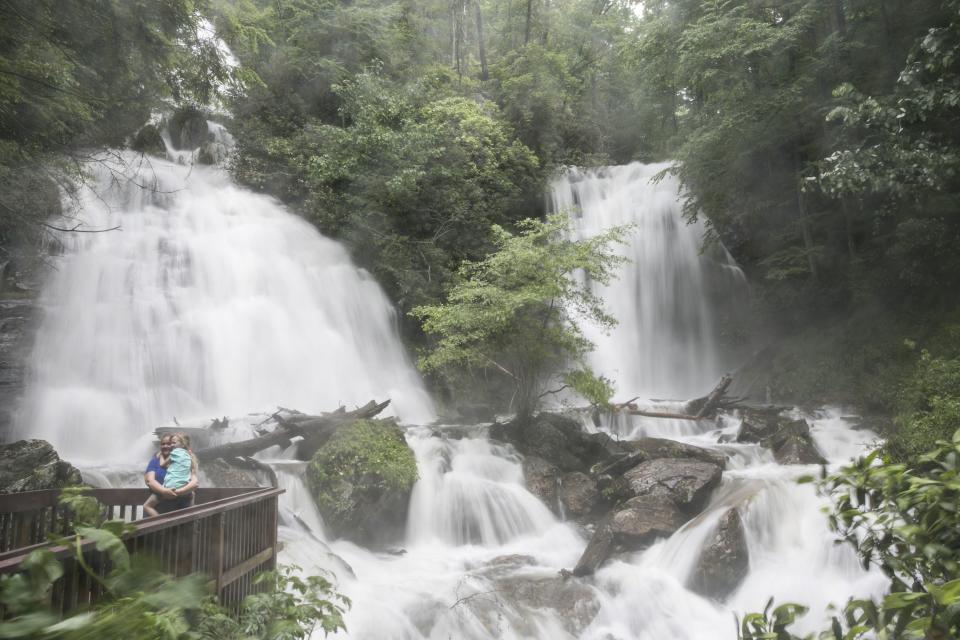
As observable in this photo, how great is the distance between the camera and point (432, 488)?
10.4m

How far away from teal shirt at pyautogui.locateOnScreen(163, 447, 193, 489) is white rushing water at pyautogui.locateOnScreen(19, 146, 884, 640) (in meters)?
1.62

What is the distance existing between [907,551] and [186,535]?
4.14 meters

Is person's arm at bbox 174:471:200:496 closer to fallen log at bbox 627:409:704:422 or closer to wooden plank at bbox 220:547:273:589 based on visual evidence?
wooden plank at bbox 220:547:273:589

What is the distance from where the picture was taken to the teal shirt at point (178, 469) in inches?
225

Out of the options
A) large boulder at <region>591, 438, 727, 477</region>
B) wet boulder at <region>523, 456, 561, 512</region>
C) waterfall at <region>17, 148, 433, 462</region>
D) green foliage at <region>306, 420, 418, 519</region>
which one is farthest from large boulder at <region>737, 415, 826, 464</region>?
waterfall at <region>17, 148, 433, 462</region>

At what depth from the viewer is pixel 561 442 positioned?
1191cm

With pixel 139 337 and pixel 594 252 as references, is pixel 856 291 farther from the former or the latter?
pixel 139 337

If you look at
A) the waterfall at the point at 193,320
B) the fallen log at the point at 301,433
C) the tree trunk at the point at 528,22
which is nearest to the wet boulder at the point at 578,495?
the fallen log at the point at 301,433

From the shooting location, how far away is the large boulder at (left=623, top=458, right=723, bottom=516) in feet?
31.5

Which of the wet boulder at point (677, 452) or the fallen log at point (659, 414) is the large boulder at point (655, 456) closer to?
the wet boulder at point (677, 452)

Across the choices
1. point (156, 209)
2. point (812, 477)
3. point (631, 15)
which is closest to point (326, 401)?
point (156, 209)

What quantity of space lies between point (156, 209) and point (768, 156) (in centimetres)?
1692

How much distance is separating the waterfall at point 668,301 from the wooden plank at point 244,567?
1549cm

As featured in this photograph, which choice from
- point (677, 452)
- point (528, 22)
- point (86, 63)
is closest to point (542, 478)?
point (677, 452)
